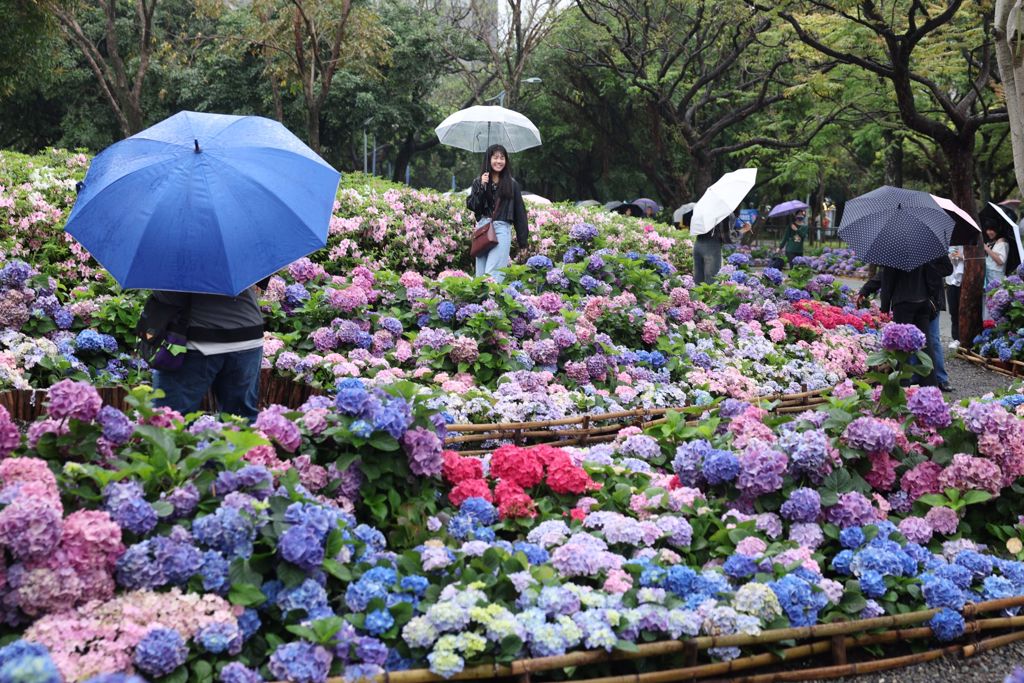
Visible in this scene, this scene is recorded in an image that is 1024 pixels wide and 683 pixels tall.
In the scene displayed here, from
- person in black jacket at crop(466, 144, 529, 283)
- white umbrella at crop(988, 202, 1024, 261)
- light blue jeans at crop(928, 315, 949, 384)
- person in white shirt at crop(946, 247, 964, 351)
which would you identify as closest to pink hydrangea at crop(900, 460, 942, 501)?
light blue jeans at crop(928, 315, 949, 384)

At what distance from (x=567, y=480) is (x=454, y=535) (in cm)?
61

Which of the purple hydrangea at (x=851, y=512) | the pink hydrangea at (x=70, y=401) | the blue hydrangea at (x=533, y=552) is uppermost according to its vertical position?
the pink hydrangea at (x=70, y=401)

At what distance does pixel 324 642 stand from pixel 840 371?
5873 mm

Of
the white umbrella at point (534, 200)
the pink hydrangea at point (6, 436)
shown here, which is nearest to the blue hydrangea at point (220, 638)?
the pink hydrangea at point (6, 436)

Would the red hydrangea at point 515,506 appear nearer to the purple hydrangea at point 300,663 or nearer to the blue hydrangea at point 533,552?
the blue hydrangea at point 533,552

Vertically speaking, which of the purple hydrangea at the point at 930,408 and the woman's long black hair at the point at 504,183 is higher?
the woman's long black hair at the point at 504,183

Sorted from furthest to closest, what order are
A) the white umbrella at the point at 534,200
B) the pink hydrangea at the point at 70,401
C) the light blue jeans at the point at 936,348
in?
the white umbrella at the point at 534,200
the light blue jeans at the point at 936,348
the pink hydrangea at the point at 70,401

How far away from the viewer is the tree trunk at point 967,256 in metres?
10.4

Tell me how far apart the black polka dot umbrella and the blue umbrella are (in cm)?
484

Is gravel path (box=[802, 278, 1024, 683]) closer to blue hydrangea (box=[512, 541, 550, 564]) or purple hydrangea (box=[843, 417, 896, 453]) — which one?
purple hydrangea (box=[843, 417, 896, 453])

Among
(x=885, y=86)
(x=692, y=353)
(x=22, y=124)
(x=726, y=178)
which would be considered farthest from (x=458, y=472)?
(x=22, y=124)

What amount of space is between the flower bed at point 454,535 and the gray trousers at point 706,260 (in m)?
5.54

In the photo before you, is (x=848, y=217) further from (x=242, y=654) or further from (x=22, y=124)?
(x=22, y=124)

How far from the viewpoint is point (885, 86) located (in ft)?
56.4
